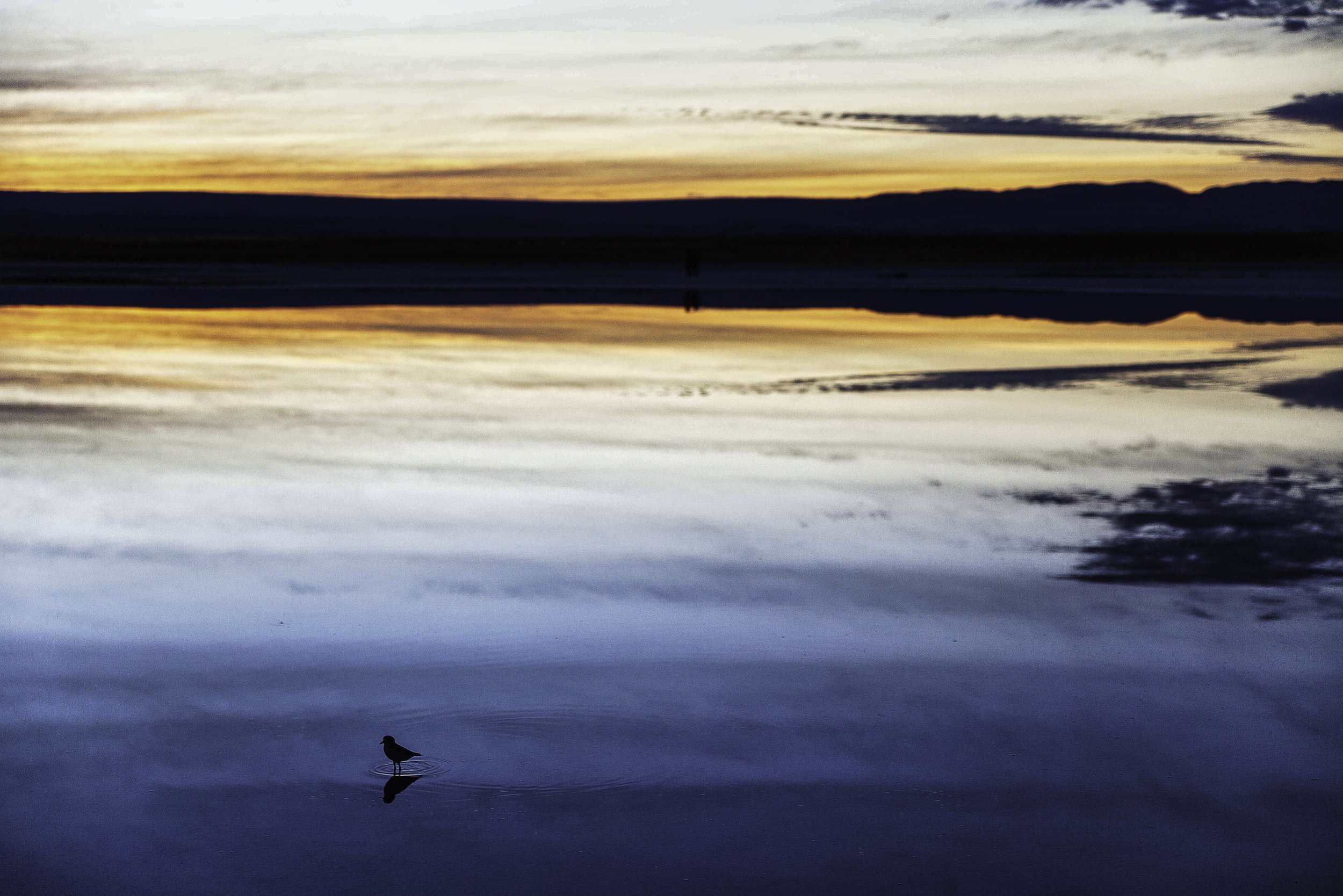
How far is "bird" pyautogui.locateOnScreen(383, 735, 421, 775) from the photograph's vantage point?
388 centimetres

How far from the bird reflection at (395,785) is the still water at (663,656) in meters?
0.01

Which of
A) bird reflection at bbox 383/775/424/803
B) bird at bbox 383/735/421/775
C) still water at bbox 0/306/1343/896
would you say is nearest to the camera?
still water at bbox 0/306/1343/896

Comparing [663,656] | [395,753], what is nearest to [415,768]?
[395,753]

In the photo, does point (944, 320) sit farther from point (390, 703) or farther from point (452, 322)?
point (390, 703)

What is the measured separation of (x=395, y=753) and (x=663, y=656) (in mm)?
1364

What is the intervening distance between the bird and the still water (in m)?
0.05

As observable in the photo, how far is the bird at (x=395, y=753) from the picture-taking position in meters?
3.88

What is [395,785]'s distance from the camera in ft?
12.6

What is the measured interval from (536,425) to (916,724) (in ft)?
21.4

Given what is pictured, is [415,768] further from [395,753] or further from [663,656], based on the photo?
[663,656]

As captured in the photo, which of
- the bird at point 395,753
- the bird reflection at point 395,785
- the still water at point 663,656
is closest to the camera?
the still water at point 663,656

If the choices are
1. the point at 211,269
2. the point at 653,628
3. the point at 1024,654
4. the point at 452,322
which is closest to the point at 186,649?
the point at 653,628

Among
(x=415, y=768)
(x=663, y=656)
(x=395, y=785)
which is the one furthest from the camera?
(x=663, y=656)

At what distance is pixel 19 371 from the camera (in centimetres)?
1462
